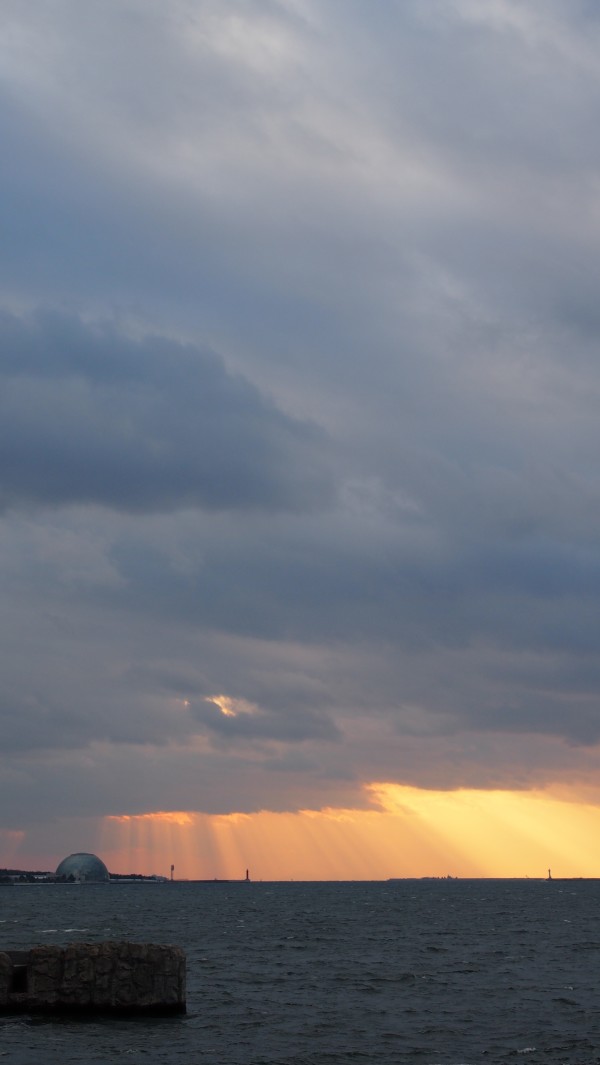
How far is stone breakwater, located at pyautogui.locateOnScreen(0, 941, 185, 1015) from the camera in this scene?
160 feet

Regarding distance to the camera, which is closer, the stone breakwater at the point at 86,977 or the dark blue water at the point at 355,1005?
the dark blue water at the point at 355,1005

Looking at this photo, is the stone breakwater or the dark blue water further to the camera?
the stone breakwater

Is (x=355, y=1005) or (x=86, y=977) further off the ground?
(x=86, y=977)

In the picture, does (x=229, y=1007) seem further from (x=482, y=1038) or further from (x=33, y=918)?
(x=33, y=918)

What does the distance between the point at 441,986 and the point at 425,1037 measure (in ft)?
67.6

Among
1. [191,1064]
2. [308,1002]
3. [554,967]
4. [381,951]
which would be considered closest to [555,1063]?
[191,1064]

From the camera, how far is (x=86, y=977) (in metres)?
48.8

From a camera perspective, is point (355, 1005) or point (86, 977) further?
point (355, 1005)

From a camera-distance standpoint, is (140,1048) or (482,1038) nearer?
(140,1048)

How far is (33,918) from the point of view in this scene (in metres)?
158

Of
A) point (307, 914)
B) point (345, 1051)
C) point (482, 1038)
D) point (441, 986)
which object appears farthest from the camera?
point (307, 914)

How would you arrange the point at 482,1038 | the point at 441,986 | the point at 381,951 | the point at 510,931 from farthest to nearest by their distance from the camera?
1. the point at 510,931
2. the point at 381,951
3. the point at 441,986
4. the point at 482,1038

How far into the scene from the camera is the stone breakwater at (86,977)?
48688 mm

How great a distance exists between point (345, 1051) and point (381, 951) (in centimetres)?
5479
